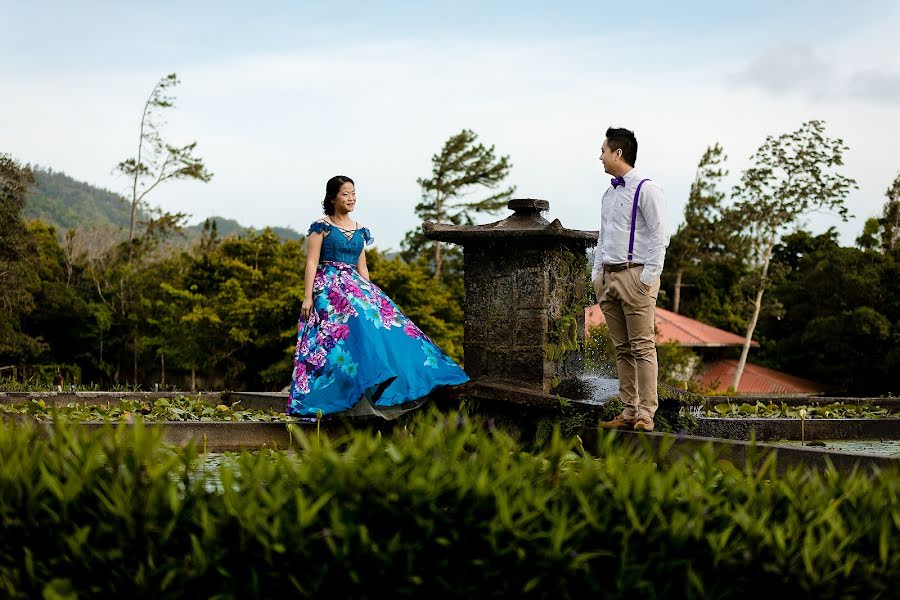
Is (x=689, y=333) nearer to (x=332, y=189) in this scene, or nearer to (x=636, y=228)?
(x=332, y=189)

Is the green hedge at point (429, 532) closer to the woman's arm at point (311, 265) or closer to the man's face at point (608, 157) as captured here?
the man's face at point (608, 157)

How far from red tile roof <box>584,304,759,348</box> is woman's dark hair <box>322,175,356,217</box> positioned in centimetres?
3093

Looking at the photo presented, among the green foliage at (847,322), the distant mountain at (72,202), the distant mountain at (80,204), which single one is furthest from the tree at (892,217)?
the distant mountain at (72,202)

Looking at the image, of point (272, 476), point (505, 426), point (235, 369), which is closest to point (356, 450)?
point (272, 476)

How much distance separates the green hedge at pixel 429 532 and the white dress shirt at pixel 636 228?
2.74 meters

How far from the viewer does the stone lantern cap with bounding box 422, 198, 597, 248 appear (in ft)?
21.5

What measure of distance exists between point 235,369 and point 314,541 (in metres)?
28.3

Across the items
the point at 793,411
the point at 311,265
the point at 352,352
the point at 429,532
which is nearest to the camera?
the point at 429,532

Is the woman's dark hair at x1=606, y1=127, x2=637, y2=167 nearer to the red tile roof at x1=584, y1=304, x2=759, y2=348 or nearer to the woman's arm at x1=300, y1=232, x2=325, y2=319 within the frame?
the woman's arm at x1=300, y1=232, x2=325, y2=319

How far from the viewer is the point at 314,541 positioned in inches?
109

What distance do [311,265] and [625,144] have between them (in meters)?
2.40

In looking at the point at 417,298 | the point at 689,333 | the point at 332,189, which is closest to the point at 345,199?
the point at 332,189

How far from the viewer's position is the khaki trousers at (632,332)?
5762mm

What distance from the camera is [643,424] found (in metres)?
5.79
